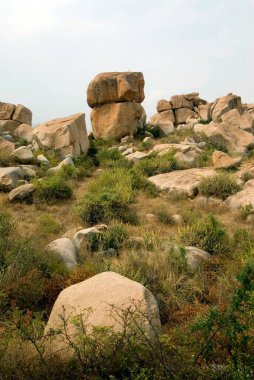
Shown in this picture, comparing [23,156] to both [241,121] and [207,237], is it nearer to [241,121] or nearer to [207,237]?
[207,237]

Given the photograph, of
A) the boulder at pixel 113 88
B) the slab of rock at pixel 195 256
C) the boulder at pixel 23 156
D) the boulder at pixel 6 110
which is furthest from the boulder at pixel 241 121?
the slab of rock at pixel 195 256

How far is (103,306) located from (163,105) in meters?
34.0

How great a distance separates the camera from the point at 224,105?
93.0ft

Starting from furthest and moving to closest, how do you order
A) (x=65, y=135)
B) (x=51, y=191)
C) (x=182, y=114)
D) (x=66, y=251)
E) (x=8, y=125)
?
(x=182, y=114)
(x=8, y=125)
(x=65, y=135)
(x=51, y=191)
(x=66, y=251)

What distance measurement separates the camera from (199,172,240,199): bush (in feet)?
35.4

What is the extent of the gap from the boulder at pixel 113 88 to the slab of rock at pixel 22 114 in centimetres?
480

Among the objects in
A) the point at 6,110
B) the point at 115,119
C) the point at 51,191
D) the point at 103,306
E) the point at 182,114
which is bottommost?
the point at 182,114

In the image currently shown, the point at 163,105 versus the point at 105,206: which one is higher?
the point at 105,206

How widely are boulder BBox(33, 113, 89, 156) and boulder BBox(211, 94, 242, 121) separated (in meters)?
13.3

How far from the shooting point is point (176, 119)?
3622 cm

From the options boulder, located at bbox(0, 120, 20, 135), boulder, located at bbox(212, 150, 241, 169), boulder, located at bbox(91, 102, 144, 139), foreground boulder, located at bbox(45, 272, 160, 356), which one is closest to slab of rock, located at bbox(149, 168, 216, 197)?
boulder, located at bbox(212, 150, 241, 169)

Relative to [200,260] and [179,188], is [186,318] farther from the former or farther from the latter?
[179,188]

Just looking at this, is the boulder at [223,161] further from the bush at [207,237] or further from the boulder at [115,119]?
the boulder at [115,119]

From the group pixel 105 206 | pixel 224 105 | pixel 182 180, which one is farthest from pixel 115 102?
pixel 105 206
